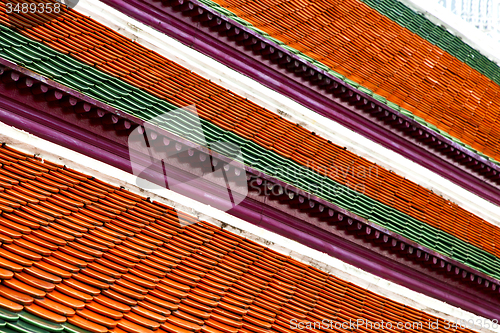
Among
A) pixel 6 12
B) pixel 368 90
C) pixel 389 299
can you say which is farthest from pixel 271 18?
pixel 389 299

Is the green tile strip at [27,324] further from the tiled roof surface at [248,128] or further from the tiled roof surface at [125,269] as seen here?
the tiled roof surface at [248,128]

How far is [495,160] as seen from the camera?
10633 mm

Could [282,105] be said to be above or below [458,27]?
below

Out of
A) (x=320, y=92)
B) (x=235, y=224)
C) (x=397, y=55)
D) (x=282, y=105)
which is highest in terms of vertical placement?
(x=397, y=55)

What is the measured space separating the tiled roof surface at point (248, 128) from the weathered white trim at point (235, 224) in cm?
76

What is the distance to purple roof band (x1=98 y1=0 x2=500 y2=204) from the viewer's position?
7723 millimetres

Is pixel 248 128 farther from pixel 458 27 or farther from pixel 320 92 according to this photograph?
pixel 458 27

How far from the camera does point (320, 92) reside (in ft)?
28.5

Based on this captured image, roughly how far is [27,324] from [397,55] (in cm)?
934

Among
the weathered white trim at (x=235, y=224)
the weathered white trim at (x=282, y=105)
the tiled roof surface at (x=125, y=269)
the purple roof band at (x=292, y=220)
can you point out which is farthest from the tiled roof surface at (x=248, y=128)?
the tiled roof surface at (x=125, y=269)

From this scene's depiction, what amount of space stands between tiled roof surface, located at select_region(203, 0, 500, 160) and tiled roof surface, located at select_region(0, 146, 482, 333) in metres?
4.15

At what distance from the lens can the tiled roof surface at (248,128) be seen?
5984mm

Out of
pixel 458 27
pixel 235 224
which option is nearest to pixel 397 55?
pixel 458 27

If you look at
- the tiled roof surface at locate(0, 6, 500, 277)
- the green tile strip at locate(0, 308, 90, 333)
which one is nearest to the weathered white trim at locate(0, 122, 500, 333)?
the tiled roof surface at locate(0, 6, 500, 277)
